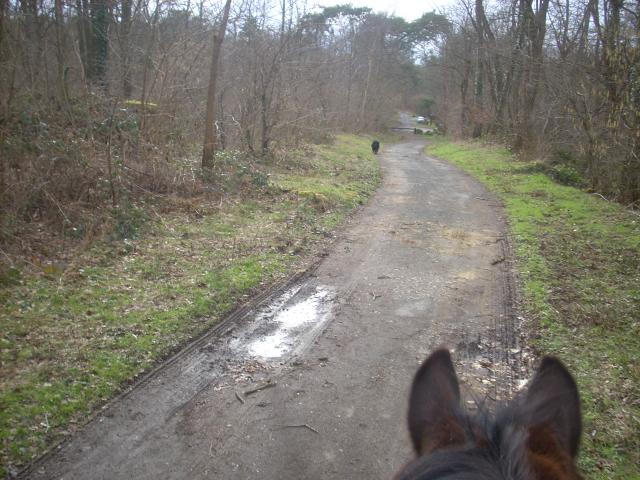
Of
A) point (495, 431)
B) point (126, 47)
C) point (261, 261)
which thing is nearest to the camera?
point (495, 431)

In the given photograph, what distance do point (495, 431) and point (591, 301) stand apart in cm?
688

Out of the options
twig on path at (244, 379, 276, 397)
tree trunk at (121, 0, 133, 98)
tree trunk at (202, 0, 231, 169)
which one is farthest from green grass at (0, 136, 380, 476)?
tree trunk at (121, 0, 133, 98)

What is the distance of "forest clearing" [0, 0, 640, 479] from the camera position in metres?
4.50

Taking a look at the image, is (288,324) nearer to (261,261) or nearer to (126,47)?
(261,261)

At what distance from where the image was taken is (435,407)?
1862 mm

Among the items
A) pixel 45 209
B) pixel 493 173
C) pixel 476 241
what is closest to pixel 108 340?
pixel 45 209

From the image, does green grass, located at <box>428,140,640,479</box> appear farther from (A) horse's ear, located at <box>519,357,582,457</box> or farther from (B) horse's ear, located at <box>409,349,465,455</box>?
(B) horse's ear, located at <box>409,349,465,455</box>

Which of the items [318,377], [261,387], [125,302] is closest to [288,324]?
[318,377]

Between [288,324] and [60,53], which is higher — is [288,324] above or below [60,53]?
below

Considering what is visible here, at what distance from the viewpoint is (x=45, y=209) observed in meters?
8.75

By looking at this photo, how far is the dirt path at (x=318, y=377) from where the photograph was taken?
4.11 metres

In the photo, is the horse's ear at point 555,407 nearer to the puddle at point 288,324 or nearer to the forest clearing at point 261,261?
the forest clearing at point 261,261

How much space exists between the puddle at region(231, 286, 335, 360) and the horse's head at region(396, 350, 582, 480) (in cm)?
408

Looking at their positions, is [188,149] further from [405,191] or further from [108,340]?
[108,340]
